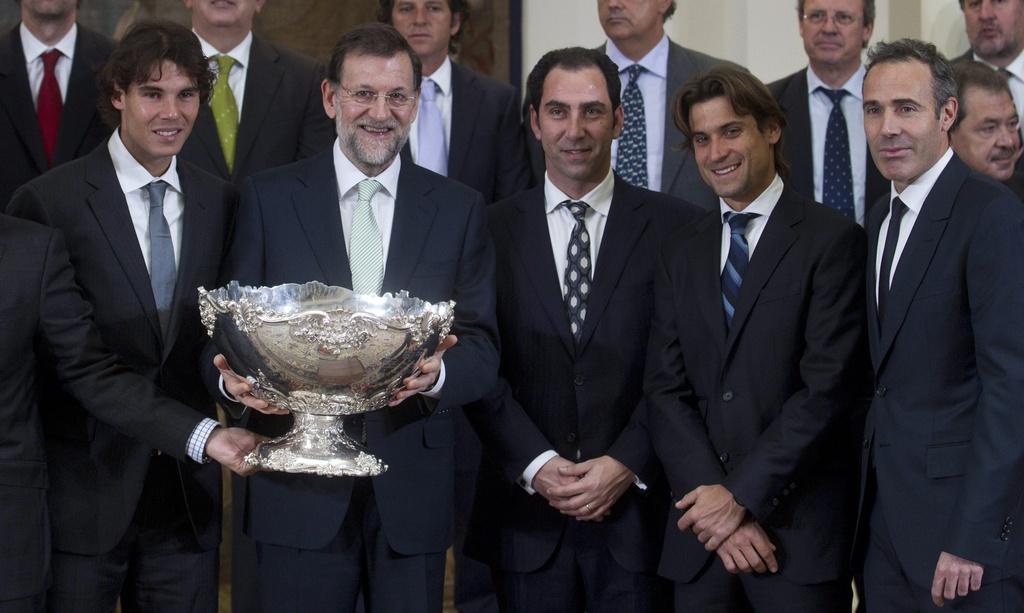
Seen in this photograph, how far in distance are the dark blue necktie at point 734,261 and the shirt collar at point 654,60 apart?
1.20 m

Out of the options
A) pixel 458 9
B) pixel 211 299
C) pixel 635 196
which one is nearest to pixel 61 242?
pixel 211 299

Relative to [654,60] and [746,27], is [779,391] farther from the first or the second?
[746,27]

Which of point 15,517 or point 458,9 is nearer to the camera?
point 15,517

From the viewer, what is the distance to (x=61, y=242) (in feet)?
9.82

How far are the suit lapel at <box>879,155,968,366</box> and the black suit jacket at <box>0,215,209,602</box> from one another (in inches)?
55.7

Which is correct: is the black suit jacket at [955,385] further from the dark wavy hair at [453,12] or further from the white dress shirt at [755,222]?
the dark wavy hair at [453,12]

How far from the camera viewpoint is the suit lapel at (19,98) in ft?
13.0

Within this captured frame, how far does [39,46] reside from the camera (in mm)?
4090

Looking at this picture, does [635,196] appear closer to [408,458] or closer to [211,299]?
[408,458]

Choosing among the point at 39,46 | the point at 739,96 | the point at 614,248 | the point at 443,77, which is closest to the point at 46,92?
the point at 39,46

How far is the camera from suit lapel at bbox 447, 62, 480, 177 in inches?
167

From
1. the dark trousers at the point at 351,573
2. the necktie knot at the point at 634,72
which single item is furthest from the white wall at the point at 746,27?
the dark trousers at the point at 351,573

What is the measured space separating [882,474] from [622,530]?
645 mm

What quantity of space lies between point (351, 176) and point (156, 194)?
1.44 feet
